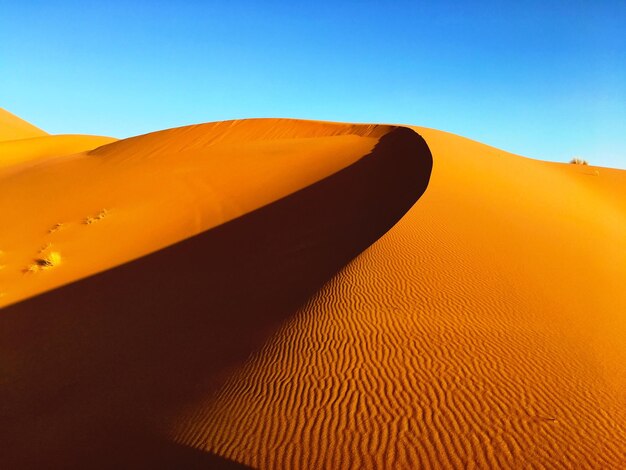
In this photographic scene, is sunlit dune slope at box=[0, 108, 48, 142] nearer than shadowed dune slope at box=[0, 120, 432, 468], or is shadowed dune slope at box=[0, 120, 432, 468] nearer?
shadowed dune slope at box=[0, 120, 432, 468]

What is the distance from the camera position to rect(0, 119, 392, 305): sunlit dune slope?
10922 millimetres

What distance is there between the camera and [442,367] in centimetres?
491

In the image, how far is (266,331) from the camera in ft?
20.4

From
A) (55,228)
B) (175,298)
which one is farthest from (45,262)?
(175,298)

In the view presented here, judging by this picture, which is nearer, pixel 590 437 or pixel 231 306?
pixel 590 437

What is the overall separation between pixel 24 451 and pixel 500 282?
21.8ft

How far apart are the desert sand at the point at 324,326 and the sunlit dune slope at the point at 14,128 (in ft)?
121

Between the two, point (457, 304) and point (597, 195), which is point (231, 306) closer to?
point (457, 304)

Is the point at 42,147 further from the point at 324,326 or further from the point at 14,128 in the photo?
the point at 324,326

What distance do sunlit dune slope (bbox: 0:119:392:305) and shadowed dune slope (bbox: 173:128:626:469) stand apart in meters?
6.52

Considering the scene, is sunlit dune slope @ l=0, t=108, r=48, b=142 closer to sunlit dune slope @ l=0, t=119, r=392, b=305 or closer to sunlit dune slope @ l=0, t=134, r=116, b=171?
sunlit dune slope @ l=0, t=134, r=116, b=171

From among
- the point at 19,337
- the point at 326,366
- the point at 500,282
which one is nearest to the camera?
the point at 326,366

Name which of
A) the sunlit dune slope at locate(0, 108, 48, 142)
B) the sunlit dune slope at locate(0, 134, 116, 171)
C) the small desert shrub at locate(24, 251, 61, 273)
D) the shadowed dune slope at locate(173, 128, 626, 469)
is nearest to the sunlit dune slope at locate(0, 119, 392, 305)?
the small desert shrub at locate(24, 251, 61, 273)

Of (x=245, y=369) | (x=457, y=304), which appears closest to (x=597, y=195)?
(x=457, y=304)
